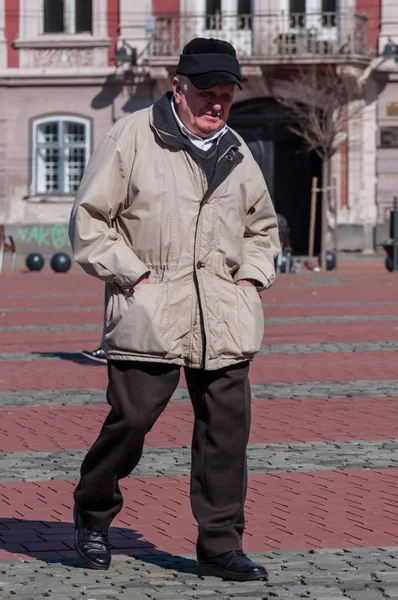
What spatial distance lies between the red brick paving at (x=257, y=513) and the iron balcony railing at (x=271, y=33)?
2722 cm

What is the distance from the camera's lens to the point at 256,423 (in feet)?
30.3

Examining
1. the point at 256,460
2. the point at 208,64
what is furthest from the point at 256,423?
the point at 208,64

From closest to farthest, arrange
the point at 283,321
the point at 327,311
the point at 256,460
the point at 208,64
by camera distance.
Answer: the point at 208,64 → the point at 256,460 → the point at 283,321 → the point at 327,311

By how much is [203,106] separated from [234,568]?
154cm

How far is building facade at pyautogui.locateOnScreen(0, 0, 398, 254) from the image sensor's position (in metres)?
34.4

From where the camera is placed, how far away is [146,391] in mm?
5164

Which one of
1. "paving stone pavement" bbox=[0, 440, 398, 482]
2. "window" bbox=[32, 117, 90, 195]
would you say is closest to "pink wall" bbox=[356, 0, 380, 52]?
"window" bbox=[32, 117, 90, 195]

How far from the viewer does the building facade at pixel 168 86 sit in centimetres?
3444

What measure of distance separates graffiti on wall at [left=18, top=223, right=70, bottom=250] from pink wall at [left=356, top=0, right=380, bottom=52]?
26.5 feet

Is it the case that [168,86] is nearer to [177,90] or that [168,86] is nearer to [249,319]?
[177,90]

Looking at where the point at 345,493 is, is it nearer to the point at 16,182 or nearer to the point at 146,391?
the point at 146,391

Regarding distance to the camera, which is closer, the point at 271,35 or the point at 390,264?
the point at 390,264

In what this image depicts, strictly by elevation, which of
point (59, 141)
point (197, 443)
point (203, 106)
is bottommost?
point (197, 443)

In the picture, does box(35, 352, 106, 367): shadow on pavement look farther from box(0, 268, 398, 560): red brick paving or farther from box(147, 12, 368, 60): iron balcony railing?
box(147, 12, 368, 60): iron balcony railing
